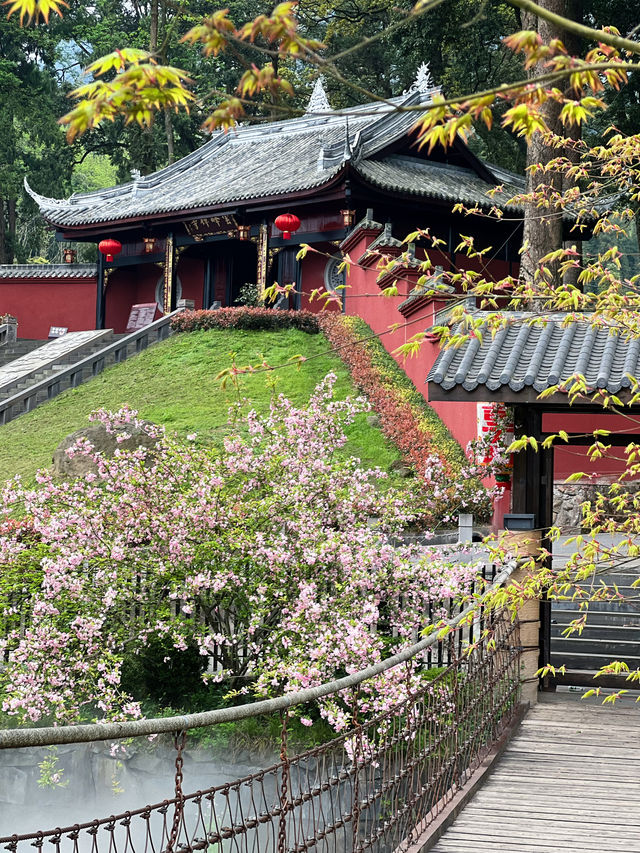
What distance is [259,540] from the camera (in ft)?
27.9

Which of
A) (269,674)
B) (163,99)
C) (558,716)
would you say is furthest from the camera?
(558,716)

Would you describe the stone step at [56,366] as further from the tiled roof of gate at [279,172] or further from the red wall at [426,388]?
the red wall at [426,388]

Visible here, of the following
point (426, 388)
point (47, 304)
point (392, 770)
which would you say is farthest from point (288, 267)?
point (392, 770)

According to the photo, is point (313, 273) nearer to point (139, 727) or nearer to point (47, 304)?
point (47, 304)

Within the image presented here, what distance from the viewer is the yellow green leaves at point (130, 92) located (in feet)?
10.3

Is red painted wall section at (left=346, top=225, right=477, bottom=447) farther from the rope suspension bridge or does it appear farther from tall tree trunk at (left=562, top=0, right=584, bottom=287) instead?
the rope suspension bridge

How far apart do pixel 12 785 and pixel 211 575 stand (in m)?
2.72

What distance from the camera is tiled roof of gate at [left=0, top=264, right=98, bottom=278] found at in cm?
2881

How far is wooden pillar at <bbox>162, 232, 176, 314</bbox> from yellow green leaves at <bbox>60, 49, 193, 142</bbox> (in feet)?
78.8

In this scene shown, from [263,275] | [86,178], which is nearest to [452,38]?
[263,275]

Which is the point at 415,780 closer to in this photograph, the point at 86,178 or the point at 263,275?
the point at 263,275

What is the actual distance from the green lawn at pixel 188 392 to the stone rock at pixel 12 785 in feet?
24.5

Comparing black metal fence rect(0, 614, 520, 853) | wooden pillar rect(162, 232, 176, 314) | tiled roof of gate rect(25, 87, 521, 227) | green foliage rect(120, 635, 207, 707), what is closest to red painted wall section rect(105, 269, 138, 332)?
tiled roof of gate rect(25, 87, 521, 227)

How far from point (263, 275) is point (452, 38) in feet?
22.5
